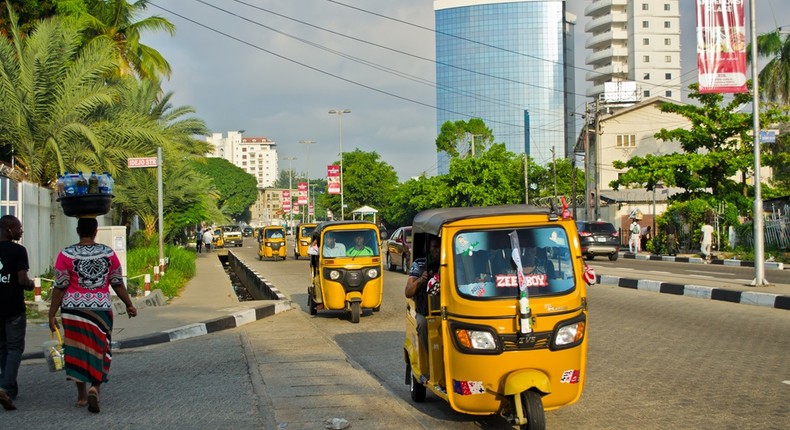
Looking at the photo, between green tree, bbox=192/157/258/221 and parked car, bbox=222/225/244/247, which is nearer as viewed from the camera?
parked car, bbox=222/225/244/247

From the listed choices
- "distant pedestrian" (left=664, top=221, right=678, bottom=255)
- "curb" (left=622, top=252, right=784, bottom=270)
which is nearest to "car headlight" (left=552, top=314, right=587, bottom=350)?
"curb" (left=622, top=252, right=784, bottom=270)

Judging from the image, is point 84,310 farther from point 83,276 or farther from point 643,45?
point 643,45

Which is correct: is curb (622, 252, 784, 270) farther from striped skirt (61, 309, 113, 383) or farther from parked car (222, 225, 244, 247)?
parked car (222, 225, 244, 247)

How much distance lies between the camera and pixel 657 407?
712 cm

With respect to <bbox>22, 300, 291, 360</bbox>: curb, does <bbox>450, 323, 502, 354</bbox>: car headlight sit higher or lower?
higher

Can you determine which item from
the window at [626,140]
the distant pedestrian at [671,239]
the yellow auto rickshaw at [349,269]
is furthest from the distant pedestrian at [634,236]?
the yellow auto rickshaw at [349,269]

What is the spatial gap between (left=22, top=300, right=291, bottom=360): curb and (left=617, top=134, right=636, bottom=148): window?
4824 cm

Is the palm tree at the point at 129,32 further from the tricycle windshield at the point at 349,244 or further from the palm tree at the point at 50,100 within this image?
the tricycle windshield at the point at 349,244

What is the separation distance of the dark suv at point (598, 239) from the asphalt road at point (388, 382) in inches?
762

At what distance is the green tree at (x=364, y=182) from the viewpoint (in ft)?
299

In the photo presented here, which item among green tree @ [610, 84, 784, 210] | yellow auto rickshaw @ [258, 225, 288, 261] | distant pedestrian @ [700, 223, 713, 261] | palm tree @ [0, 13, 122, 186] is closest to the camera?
palm tree @ [0, 13, 122, 186]

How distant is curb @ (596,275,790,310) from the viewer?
15.4 meters

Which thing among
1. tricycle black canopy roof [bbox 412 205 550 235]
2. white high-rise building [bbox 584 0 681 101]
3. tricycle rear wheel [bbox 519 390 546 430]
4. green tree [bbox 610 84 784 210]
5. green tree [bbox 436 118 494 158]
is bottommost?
tricycle rear wheel [bbox 519 390 546 430]

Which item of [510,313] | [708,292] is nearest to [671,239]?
[708,292]
